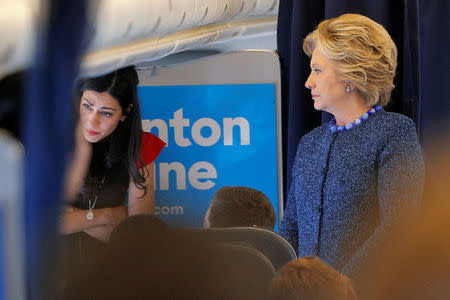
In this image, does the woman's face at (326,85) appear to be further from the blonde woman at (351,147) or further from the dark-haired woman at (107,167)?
the dark-haired woman at (107,167)

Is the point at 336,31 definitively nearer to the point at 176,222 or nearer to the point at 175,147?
the point at 175,147

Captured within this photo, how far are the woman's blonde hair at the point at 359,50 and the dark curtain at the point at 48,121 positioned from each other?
1088 millimetres

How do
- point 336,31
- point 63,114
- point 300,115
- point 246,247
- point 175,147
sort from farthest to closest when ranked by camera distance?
point 300,115 < point 175,147 < point 336,31 < point 246,247 < point 63,114

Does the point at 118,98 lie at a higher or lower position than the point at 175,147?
higher

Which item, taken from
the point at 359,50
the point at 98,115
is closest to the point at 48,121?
the point at 98,115

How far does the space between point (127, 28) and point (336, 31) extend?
39.8 inches

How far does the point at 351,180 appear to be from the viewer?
4.02ft

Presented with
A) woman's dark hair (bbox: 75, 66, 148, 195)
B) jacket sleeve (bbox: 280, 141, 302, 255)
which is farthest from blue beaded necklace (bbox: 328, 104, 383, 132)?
woman's dark hair (bbox: 75, 66, 148, 195)

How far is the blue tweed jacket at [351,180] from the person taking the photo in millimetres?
1163

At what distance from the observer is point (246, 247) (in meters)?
0.25

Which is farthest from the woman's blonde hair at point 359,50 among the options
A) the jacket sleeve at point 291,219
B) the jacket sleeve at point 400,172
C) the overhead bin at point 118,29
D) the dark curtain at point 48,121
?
the dark curtain at point 48,121

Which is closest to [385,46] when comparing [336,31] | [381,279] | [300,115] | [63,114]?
[336,31]

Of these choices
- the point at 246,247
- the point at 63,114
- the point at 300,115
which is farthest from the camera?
the point at 300,115

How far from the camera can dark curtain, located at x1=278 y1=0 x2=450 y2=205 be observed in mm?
1604
